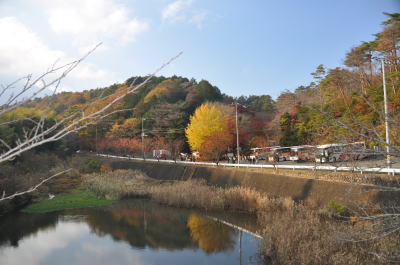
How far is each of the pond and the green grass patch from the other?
149 cm

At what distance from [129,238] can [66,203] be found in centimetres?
1086

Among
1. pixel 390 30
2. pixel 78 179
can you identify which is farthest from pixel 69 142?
pixel 390 30

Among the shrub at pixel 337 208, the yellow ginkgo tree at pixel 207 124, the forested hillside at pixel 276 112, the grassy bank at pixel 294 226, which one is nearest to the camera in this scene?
the grassy bank at pixel 294 226

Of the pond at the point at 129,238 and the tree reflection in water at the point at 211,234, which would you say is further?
the tree reflection in water at the point at 211,234

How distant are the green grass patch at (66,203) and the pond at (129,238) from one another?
1.49m

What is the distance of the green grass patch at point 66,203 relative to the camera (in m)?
22.2

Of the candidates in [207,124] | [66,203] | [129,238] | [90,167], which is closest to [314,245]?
[129,238]

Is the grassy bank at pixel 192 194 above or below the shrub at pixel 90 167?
below

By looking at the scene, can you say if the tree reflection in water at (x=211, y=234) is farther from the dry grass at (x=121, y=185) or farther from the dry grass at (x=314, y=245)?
the dry grass at (x=121, y=185)

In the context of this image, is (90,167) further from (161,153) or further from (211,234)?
(211,234)

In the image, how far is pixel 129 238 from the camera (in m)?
15.3

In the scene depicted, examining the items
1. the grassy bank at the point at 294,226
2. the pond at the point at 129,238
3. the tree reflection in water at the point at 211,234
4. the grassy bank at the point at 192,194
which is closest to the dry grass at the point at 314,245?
the grassy bank at the point at 294,226

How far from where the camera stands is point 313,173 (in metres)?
17.6

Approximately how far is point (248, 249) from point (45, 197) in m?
20.7
